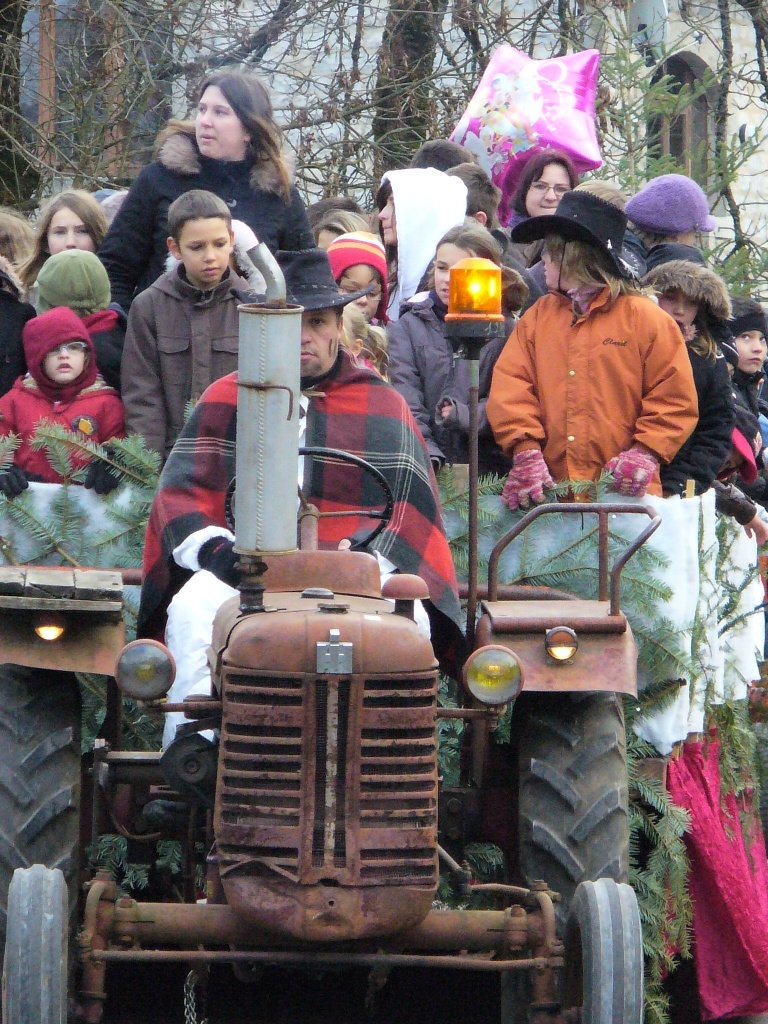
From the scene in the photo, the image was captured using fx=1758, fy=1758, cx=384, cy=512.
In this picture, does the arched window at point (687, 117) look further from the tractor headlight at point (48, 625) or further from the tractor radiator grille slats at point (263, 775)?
the tractor radiator grille slats at point (263, 775)

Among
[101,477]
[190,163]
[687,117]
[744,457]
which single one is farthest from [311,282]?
[687,117]

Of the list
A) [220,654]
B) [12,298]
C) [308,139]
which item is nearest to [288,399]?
[220,654]

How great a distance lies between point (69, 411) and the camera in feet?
19.6

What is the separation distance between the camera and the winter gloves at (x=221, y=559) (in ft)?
14.6

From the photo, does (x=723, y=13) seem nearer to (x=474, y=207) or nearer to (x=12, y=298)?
(x=474, y=207)

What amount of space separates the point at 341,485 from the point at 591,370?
131cm

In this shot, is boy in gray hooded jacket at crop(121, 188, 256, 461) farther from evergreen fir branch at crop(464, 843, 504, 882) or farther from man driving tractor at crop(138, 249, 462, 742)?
evergreen fir branch at crop(464, 843, 504, 882)

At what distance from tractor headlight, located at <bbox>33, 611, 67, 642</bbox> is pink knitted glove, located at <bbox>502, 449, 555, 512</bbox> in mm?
1646

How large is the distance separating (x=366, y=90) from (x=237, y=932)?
9.76 m

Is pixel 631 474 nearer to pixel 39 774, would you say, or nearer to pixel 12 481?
pixel 12 481

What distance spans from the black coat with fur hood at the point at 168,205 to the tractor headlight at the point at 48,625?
2625mm

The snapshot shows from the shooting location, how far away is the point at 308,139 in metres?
12.3

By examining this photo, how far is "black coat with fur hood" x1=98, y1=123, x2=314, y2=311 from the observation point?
22.2ft

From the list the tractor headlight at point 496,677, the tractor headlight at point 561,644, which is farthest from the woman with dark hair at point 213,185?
the tractor headlight at point 496,677
